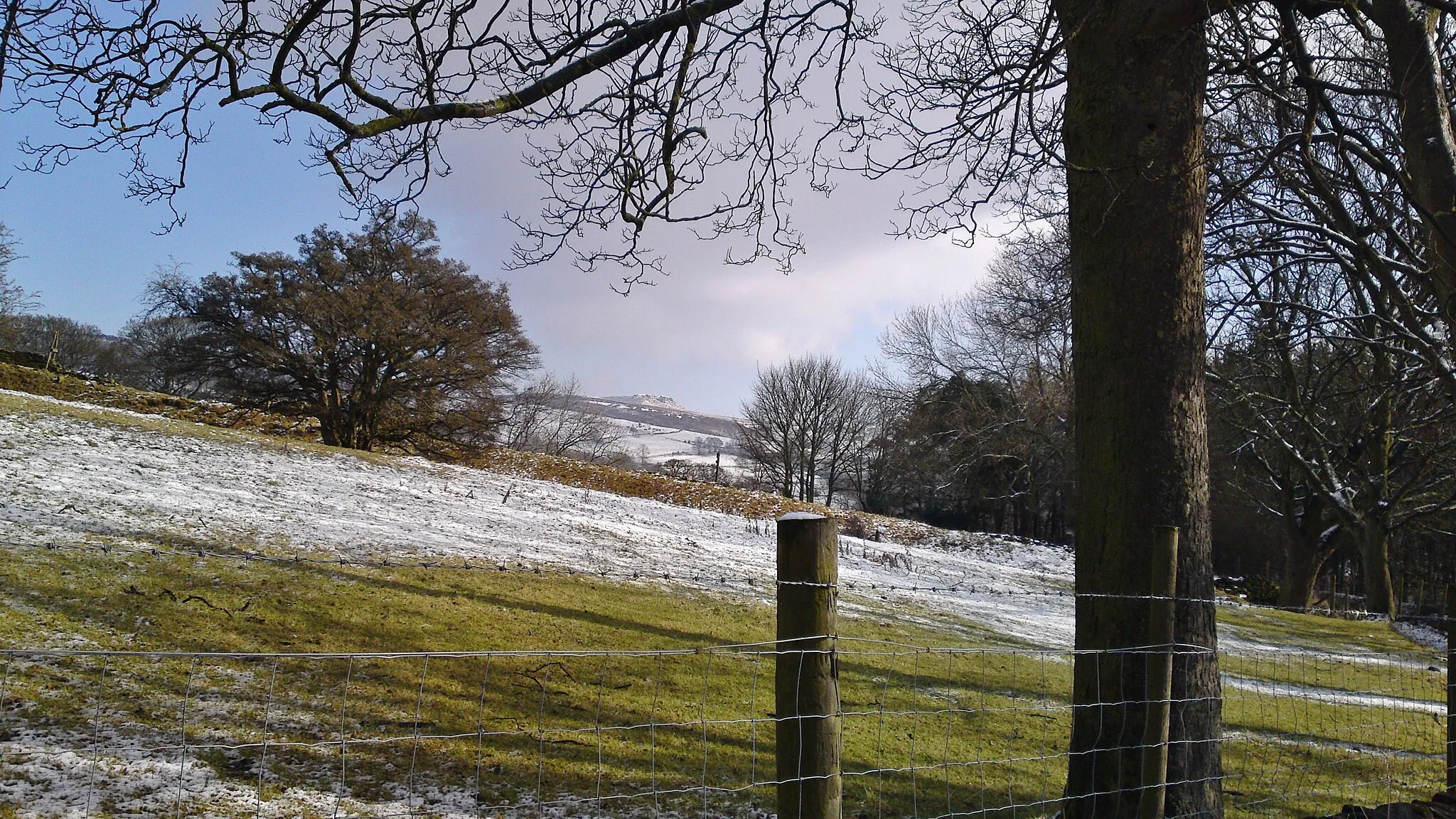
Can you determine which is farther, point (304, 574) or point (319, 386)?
point (319, 386)

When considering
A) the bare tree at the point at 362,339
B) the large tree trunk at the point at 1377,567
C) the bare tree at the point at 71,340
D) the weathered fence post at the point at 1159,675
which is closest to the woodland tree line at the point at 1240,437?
the large tree trunk at the point at 1377,567

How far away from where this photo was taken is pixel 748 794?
177 inches

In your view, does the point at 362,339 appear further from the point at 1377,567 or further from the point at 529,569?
the point at 1377,567

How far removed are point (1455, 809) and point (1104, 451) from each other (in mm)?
3124

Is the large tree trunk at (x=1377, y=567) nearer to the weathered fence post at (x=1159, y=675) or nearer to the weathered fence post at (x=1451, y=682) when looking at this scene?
the weathered fence post at (x=1451, y=682)

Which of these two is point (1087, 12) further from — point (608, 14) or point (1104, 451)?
point (608, 14)

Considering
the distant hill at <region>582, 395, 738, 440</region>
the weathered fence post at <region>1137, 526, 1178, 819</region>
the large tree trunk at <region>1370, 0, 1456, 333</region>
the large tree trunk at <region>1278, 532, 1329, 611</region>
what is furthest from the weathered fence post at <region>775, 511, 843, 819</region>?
the distant hill at <region>582, 395, 738, 440</region>

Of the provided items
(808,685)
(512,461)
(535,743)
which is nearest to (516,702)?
(535,743)

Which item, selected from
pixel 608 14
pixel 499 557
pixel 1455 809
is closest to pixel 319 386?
pixel 499 557

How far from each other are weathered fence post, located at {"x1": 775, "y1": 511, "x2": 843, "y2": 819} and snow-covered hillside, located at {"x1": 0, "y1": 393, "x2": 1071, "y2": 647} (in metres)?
4.99

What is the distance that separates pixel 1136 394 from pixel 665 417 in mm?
127779

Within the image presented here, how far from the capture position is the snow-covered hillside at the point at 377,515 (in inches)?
329

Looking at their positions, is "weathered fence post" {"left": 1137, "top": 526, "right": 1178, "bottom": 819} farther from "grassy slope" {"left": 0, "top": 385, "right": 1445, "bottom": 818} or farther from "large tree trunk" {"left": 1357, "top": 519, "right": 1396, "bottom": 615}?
"large tree trunk" {"left": 1357, "top": 519, "right": 1396, "bottom": 615}

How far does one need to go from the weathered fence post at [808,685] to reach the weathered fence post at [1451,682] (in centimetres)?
491
